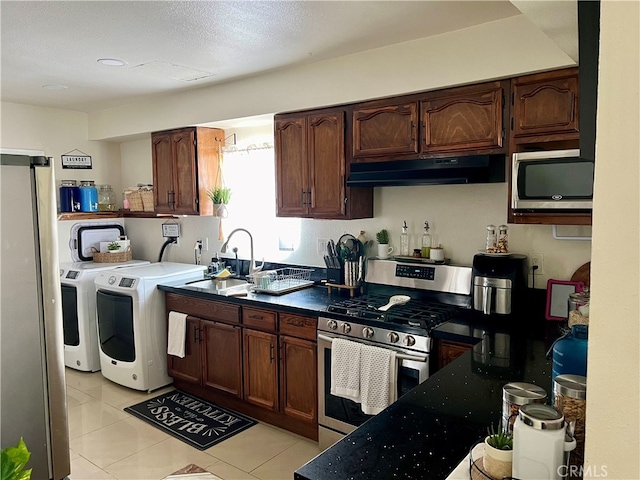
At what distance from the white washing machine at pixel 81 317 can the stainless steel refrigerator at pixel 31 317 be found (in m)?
2.11

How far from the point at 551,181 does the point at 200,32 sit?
77.8 inches

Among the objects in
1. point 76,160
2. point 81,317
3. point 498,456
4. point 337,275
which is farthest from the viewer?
point 76,160

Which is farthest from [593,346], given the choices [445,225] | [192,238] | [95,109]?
[95,109]

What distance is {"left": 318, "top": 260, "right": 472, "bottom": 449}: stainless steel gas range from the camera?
2.58 metres

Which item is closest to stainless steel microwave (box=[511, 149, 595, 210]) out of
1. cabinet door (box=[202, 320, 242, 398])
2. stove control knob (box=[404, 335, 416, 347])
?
stove control knob (box=[404, 335, 416, 347])

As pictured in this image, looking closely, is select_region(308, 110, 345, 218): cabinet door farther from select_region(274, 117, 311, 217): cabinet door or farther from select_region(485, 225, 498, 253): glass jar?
select_region(485, 225, 498, 253): glass jar

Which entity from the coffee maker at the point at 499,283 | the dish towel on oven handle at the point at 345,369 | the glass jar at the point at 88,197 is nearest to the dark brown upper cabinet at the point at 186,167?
the glass jar at the point at 88,197

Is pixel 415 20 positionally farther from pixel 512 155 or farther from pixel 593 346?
pixel 593 346

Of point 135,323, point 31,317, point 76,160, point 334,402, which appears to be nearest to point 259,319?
point 334,402

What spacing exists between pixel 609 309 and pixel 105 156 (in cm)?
537

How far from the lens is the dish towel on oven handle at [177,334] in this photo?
375 centimetres

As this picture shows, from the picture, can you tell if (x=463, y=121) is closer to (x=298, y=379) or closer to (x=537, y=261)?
(x=537, y=261)

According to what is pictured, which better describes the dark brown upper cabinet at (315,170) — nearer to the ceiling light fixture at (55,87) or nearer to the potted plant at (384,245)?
the potted plant at (384,245)

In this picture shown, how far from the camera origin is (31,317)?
7.32 feet
